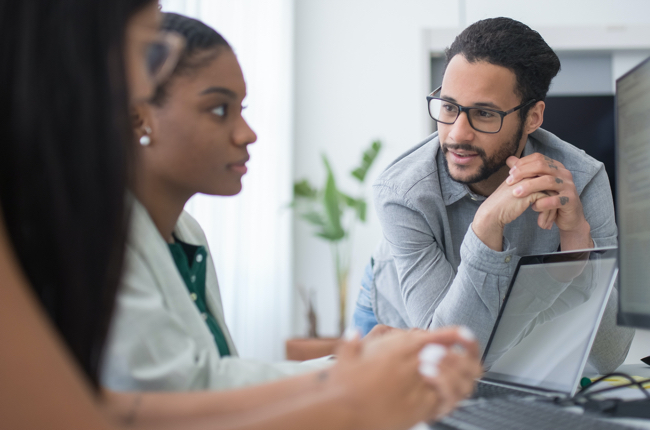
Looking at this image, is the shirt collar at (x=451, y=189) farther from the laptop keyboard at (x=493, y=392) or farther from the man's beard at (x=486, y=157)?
the laptop keyboard at (x=493, y=392)

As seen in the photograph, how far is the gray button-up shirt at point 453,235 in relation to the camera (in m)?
1.17

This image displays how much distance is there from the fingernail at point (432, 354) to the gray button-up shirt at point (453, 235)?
65 centimetres

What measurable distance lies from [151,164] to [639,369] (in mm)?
1124

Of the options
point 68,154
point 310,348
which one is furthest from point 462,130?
point 310,348

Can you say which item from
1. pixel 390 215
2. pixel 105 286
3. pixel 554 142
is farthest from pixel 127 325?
pixel 554 142

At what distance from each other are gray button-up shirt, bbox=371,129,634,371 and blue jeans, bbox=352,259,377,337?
0.54 feet


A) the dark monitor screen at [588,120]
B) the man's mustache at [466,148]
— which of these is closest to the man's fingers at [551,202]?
the man's mustache at [466,148]

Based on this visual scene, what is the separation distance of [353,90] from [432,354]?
10.8ft

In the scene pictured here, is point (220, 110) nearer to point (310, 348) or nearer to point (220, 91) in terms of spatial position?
point (220, 91)

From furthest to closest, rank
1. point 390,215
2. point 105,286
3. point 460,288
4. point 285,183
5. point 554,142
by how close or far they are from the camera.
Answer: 1. point 285,183
2. point 554,142
3. point 390,215
4. point 460,288
5. point 105,286

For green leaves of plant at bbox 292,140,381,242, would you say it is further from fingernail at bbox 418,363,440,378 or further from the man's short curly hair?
fingernail at bbox 418,363,440,378

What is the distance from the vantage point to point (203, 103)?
2.60ft

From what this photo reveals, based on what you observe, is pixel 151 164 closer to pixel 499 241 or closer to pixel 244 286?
pixel 499 241

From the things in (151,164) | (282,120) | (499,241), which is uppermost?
(282,120)
